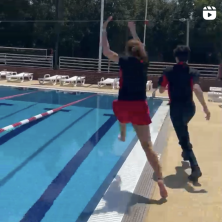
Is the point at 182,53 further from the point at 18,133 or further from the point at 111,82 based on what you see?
the point at 111,82

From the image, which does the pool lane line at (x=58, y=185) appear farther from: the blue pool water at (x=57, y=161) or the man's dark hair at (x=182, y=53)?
the man's dark hair at (x=182, y=53)

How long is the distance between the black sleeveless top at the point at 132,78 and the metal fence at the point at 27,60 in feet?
46.4

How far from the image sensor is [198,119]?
7645 mm

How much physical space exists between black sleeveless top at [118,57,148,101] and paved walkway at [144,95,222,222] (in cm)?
102

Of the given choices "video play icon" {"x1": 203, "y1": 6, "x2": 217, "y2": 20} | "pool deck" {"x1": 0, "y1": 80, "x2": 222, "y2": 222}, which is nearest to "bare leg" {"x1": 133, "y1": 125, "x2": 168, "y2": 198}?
"pool deck" {"x1": 0, "y1": 80, "x2": 222, "y2": 222}

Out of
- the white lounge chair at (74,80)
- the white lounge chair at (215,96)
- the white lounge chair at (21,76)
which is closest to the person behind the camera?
the white lounge chair at (215,96)

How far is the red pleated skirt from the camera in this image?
129 inches

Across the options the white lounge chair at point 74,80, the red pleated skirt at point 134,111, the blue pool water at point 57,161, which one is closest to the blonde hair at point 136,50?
the red pleated skirt at point 134,111

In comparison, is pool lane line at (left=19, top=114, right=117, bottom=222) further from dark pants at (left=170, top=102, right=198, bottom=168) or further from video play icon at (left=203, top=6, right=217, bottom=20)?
video play icon at (left=203, top=6, right=217, bottom=20)

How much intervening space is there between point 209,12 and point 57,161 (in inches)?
552

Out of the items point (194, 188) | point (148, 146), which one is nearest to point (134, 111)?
point (148, 146)

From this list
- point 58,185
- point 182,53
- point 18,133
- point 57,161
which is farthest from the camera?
point 18,133

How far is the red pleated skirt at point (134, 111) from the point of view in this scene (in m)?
3.27

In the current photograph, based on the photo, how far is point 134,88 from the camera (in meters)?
3.24
